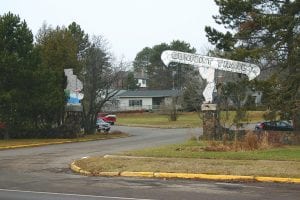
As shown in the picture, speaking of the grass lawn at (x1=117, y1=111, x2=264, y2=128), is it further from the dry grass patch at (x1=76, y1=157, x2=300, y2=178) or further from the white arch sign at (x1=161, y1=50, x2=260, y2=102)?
the dry grass patch at (x1=76, y1=157, x2=300, y2=178)

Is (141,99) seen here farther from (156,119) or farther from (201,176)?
(201,176)

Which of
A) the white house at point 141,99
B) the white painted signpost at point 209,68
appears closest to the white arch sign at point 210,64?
the white painted signpost at point 209,68

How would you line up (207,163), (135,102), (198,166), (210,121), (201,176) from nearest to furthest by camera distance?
(201,176), (198,166), (207,163), (210,121), (135,102)

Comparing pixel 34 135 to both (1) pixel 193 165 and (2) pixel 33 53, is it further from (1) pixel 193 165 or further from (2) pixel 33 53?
(1) pixel 193 165

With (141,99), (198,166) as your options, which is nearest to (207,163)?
(198,166)

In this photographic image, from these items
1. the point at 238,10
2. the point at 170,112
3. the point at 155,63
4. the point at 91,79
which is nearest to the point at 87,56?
the point at 91,79

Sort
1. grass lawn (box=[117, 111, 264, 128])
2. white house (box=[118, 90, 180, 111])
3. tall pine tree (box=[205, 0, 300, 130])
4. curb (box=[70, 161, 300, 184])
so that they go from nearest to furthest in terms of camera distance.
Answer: curb (box=[70, 161, 300, 184]) → tall pine tree (box=[205, 0, 300, 130]) → grass lawn (box=[117, 111, 264, 128]) → white house (box=[118, 90, 180, 111])

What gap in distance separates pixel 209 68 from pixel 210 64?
1.14ft

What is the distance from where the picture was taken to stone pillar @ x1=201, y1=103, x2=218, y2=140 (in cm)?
3017

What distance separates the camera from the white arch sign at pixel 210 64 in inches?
1177

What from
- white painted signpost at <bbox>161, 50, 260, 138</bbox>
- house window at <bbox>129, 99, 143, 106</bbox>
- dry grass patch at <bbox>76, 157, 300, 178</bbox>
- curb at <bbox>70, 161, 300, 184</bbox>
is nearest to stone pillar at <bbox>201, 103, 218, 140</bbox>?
white painted signpost at <bbox>161, 50, 260, 138</bbox>

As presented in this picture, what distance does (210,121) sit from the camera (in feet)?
99.6

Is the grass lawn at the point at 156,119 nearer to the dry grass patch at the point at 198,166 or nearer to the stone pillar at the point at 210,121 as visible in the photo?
the stone pillar at the point at 210,121

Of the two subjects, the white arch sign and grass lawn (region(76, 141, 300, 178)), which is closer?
grass lawn (region(76, 141, 300, 178))
